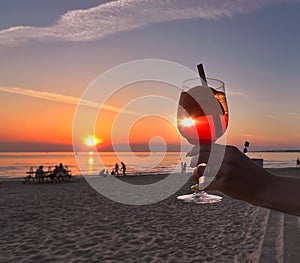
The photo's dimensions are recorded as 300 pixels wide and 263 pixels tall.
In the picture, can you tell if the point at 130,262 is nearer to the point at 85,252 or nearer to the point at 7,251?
the point at 85,252

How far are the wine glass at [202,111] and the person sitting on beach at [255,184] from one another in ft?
0.55

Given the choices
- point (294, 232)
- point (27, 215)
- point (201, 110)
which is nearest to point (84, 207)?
point (27, 215)

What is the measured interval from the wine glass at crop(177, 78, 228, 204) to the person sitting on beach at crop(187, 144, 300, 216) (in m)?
0.17

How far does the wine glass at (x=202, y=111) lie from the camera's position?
4.37ft

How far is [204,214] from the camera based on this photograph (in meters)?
12.2

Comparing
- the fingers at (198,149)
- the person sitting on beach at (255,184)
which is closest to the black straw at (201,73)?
the fingers at (198,149)

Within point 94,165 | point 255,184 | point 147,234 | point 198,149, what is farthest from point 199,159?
point 94,165

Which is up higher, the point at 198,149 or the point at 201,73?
the point at 201,73

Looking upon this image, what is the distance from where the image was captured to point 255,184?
1.07 meters

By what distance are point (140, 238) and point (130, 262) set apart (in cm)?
192

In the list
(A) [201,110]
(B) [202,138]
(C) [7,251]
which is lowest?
(C) [7,251]

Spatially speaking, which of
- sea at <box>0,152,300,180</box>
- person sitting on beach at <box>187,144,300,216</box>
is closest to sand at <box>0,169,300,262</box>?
sea at <box>0,152,300,180</box>

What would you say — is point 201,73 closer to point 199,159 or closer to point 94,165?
point 199,159

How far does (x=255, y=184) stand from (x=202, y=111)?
43cm
